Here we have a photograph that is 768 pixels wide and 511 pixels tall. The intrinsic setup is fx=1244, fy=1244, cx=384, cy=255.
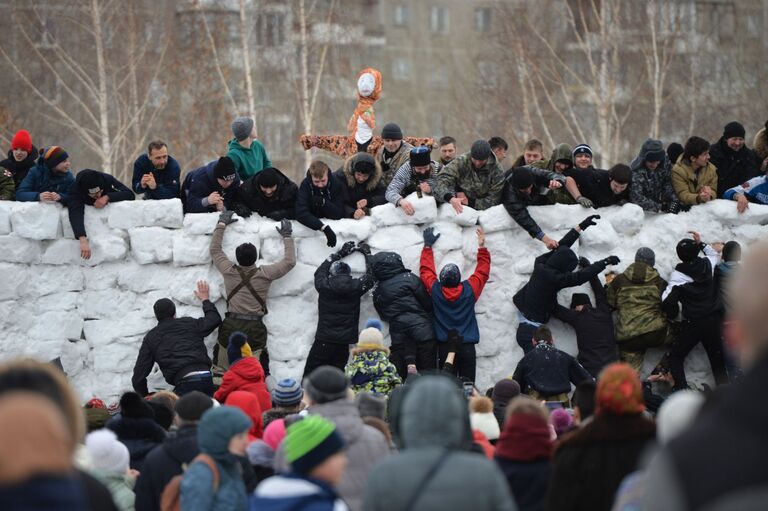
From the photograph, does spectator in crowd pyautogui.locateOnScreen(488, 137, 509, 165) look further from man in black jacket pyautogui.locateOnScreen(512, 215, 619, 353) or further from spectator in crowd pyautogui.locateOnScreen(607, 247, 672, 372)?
spectator in crowd pyautogui.locateOnScreen(607, 247, 672, 372)

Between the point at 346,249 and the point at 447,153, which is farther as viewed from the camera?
the point at 447,153

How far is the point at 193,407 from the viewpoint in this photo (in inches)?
272

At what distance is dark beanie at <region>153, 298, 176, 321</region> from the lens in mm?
11273

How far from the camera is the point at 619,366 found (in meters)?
5.96

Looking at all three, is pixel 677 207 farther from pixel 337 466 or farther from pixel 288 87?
pixel 288 87

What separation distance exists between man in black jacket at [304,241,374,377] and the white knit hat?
4.75 metres

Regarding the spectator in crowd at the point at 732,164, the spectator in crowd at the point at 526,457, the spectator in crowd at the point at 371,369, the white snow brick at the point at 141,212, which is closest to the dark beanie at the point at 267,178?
the white snow brick at the point at 141,212

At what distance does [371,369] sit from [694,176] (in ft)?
15.6

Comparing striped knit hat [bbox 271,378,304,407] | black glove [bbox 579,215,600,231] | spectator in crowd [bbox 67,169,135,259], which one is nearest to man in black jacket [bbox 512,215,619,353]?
Result: black glove [bbox 579,215,600,231]

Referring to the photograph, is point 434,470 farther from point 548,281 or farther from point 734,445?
point 548,281

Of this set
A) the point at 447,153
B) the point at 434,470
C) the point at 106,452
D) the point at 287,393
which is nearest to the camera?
the point at 434,470

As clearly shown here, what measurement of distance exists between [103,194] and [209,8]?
15.2 m

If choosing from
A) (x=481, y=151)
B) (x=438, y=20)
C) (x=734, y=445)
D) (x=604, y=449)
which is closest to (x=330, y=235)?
(x=481, y=151)

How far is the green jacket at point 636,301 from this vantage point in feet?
38.8
